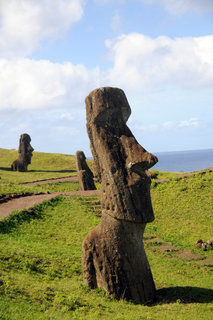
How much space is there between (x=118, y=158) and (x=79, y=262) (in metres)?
5.16

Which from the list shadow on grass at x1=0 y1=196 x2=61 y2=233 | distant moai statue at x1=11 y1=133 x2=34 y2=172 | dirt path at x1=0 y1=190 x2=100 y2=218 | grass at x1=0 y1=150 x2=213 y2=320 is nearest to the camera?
grass at x1=0 y1=150 x2=213 y2=320

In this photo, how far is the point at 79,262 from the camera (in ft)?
41.4

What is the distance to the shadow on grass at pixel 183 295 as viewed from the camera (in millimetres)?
9172

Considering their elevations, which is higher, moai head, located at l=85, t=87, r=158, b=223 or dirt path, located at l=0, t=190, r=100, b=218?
moai head, located at l=85, t=87, r=158, b=223

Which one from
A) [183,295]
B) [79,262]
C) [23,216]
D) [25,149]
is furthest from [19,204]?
[25,149]

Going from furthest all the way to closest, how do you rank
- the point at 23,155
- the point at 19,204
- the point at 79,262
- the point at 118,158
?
1. the point at 23,155
2. the point at 19,204
3. the point at 79,262
4. the point at 118,158

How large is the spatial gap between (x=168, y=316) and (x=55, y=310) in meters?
2.62

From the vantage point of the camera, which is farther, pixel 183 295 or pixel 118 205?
pixel 183 295

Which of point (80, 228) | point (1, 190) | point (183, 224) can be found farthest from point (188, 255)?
point (1, 190)

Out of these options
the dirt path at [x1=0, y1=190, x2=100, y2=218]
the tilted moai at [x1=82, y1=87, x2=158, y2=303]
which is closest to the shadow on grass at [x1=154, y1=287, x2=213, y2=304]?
the tilted moai at [x1=82, y1=87, x2=158, y2=303]

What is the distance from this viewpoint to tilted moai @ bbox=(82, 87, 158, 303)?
909 cm

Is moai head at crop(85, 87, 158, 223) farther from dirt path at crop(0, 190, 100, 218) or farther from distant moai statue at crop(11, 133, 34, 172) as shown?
distant moai statue at crop(11, 133, 34, 172)

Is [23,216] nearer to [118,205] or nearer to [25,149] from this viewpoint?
[118,205]

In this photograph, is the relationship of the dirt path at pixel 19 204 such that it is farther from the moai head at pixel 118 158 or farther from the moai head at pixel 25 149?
the moai head at pixel 25 149
